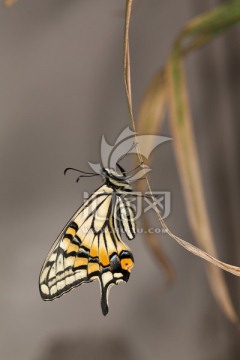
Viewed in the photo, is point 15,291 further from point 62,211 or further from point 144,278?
point 144,278

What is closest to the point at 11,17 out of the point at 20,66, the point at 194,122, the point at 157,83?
the point at 20,66

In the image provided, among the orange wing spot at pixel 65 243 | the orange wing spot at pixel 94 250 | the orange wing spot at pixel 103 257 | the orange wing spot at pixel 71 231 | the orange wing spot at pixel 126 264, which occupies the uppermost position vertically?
the orange wing spot at pixel 71 231

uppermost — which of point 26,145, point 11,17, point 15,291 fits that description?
point 11,17

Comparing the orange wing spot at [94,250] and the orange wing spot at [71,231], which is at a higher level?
the orange wing spot at [71,231]

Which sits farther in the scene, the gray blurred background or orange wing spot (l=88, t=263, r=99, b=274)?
the gray blurred background

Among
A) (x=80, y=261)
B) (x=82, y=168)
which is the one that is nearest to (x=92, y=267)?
(x=80, y=261)

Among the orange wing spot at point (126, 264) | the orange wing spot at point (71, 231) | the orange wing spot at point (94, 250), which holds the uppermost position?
the orange wing spot at point (71, 231)

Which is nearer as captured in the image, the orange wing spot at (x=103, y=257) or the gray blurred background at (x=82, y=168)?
the orange wing spot at (x=103, y=257)

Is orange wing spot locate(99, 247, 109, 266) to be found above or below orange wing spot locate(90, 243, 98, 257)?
below
